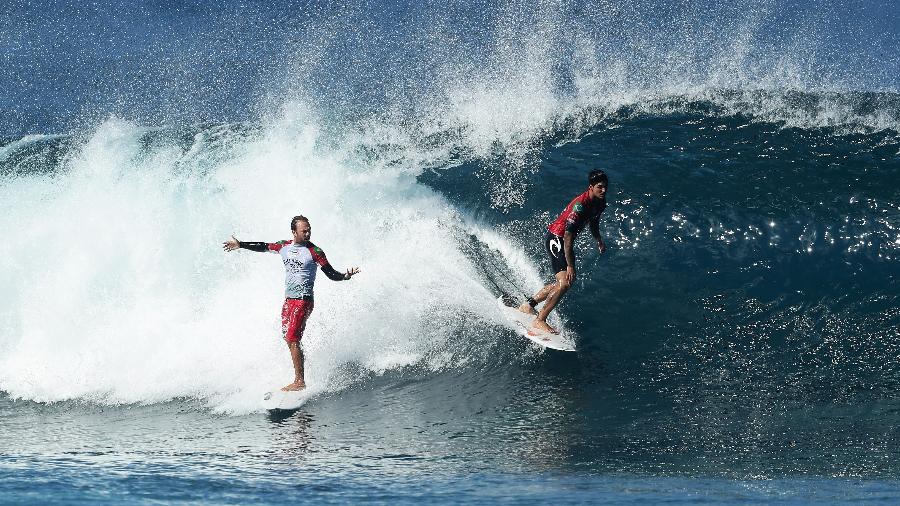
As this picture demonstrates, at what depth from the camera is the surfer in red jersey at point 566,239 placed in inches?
323

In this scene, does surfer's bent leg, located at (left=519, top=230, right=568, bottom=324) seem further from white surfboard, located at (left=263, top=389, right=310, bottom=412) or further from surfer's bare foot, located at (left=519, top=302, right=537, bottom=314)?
white surfboard, located at (left=263, top=389, right=310, bottom=412)

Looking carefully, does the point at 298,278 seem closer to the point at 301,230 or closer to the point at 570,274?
the point at 301,230

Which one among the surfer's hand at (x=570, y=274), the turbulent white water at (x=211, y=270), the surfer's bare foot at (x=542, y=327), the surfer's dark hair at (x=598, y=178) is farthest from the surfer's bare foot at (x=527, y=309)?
the surfer's dark hair at (x=598, y=178)

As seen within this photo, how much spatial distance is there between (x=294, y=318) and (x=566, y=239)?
2597mm

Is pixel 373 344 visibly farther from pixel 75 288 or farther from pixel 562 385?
pixel 75 288

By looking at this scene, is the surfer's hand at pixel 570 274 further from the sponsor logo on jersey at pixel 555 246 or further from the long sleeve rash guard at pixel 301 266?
the long sleeve rash guard at pixel 301 266

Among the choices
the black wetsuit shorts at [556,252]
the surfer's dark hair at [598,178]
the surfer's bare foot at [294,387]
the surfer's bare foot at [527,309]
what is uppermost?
the surfer's dark hair at [598,178]

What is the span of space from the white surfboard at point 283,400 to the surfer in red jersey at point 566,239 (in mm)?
2362

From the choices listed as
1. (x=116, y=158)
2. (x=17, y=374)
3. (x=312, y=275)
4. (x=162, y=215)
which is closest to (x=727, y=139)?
(x=312, y=275)

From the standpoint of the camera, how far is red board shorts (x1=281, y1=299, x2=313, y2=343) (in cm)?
761

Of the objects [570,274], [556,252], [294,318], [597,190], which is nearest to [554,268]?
[556,252]

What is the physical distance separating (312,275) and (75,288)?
13.5 feet

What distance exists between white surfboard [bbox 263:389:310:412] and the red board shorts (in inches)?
17.9

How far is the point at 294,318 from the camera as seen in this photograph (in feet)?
25.0
